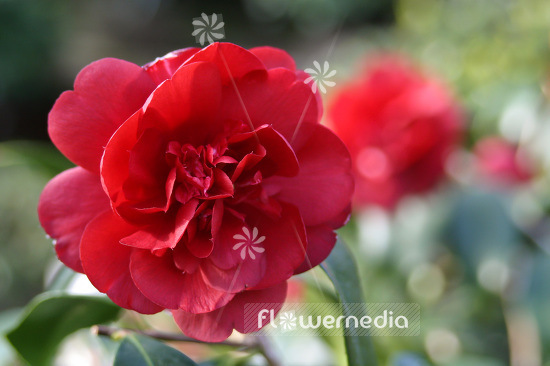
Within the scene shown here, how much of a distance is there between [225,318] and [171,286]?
5 centimetres

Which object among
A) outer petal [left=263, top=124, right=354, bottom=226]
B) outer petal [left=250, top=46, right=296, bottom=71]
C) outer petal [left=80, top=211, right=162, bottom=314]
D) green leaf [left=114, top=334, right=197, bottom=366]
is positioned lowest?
green leaf [left=114, top=334, right=197, bottom=366]

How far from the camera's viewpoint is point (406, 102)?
1.16 meters

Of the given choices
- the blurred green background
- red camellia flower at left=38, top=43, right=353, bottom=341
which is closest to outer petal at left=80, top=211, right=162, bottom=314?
red camellia flower at left=38, top=43, right=353, bottom=341

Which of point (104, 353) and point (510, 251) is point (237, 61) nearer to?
point (104, 353)

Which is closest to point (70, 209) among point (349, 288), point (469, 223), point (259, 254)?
point (259, 254)

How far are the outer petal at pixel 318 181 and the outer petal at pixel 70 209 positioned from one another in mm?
147

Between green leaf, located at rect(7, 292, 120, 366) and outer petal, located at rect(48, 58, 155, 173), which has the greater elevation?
outer petal, located at rect(48, 58, 155, 173)

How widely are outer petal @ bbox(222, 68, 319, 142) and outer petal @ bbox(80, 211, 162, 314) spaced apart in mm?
136

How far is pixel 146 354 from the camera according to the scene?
54cm

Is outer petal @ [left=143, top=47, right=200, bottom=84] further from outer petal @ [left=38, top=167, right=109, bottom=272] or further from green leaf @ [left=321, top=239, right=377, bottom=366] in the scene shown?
green leaf @ [left=321, top=239, right=377, bottom=366]

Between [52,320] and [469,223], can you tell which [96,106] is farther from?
[469,223]

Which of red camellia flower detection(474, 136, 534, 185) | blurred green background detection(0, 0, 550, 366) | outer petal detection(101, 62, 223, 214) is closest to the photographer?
outer petal detection(101, 62, 223, 214)

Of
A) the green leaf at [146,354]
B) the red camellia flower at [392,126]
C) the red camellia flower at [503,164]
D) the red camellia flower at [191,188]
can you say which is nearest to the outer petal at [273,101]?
the red camellia flower at [191,188]

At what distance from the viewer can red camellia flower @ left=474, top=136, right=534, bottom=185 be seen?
4.18 ft
